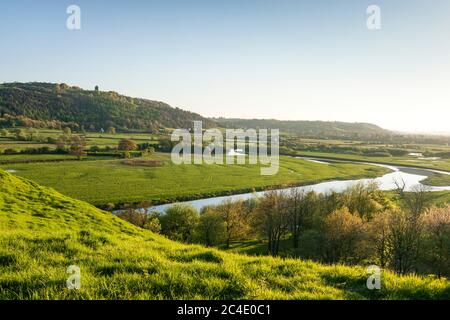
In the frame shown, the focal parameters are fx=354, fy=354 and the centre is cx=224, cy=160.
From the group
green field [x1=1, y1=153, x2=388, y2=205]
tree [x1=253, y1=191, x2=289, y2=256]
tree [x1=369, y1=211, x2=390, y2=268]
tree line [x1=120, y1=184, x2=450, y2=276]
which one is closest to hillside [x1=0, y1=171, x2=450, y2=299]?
tree line [x1=120, y1=184, x2=450, y2=276]

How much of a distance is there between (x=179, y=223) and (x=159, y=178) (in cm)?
4343

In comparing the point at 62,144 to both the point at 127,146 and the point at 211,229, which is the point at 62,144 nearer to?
the point at 127,146

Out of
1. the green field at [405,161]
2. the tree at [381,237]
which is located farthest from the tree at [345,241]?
the green field at [405,161]

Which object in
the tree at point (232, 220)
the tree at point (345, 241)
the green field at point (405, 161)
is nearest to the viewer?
the tree at point (345, 241)

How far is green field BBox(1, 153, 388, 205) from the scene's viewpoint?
275ft

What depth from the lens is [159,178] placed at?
10294cm

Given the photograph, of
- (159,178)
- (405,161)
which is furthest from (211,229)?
(405,161)

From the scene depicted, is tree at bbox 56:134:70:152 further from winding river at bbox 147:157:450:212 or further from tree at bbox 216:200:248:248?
tree at bbox 216:200:248:248

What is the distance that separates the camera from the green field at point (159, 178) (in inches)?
3300

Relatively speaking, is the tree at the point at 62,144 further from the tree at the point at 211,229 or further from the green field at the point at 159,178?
the tree at the point at 211,229

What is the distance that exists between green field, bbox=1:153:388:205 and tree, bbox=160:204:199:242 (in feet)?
62.0

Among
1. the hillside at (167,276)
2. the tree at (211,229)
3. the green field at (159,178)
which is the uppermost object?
the hillside at (167,276)

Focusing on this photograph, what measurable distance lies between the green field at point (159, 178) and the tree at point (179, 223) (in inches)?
744
